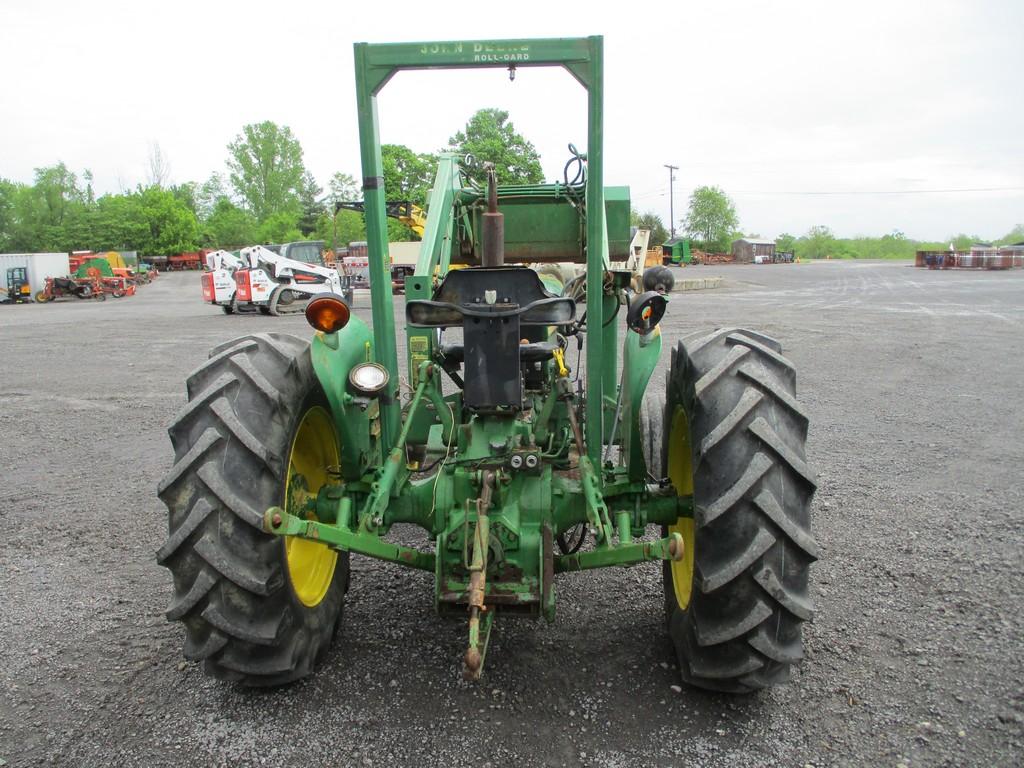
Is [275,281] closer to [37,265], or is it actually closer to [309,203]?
[37,265]

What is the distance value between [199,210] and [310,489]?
98395mm

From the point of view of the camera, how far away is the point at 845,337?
14.9m

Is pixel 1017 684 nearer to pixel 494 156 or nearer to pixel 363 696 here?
pixel 363 696

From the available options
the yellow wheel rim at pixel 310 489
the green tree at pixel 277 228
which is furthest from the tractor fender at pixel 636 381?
the green tree at pixel 277 228

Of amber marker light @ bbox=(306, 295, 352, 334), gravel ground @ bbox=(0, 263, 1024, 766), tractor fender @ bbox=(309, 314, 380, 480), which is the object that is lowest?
gravel ground @ bbox=(0, 263, 1024, 766)

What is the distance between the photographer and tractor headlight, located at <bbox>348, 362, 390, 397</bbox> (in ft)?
10.7

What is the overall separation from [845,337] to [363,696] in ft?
46.2

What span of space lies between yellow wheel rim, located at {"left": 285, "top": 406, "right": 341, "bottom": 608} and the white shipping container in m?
42.3

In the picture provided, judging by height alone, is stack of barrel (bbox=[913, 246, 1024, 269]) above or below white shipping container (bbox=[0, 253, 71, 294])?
below

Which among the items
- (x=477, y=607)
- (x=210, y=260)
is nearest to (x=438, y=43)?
(x=477, y=607)

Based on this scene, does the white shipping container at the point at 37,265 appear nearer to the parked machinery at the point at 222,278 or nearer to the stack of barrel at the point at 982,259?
the parked machinery at the point at 222,278

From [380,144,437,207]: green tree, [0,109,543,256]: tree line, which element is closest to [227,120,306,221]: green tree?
[0,109,543,256]: tree line

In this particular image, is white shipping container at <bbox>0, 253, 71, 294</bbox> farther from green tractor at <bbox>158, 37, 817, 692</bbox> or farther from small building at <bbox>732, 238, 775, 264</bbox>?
small building at <bbox>732, 238, 775, 264</bbox>

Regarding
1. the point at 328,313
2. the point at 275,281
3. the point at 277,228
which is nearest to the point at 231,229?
the point at 277,228
